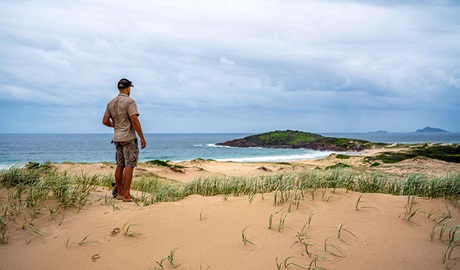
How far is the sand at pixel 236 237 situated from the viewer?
11.1 ft

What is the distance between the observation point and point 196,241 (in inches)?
148

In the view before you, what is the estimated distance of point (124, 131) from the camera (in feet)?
19.0

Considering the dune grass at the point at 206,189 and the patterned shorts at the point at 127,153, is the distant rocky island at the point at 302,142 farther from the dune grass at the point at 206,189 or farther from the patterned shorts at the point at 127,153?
the patterned shorts at the point at 127,153

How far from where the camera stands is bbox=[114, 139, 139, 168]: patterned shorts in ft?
19.0

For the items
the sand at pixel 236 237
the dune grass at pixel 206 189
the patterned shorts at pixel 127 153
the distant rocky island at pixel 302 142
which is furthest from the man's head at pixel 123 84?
the distant rocky island at pixel 302 142

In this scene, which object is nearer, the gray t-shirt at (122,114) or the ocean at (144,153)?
the gray t-shirt at (122,114)

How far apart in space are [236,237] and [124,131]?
3.07 metres

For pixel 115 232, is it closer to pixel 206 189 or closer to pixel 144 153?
pixel 206 189

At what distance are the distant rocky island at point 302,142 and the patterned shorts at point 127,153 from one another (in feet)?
152

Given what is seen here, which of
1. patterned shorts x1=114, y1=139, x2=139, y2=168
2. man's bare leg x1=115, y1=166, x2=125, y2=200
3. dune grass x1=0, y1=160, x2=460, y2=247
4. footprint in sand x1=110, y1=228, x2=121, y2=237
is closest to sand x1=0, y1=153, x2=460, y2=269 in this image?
footprint in sand x1=110, y1=228, x2=121, y2=237

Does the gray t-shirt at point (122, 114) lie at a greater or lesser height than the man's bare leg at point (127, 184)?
greater

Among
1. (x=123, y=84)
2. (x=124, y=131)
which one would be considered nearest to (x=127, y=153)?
(x=124, y=131)

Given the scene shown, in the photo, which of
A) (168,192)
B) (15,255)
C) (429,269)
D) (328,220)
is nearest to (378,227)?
(328,220)

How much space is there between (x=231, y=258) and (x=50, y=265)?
189 centimetres
